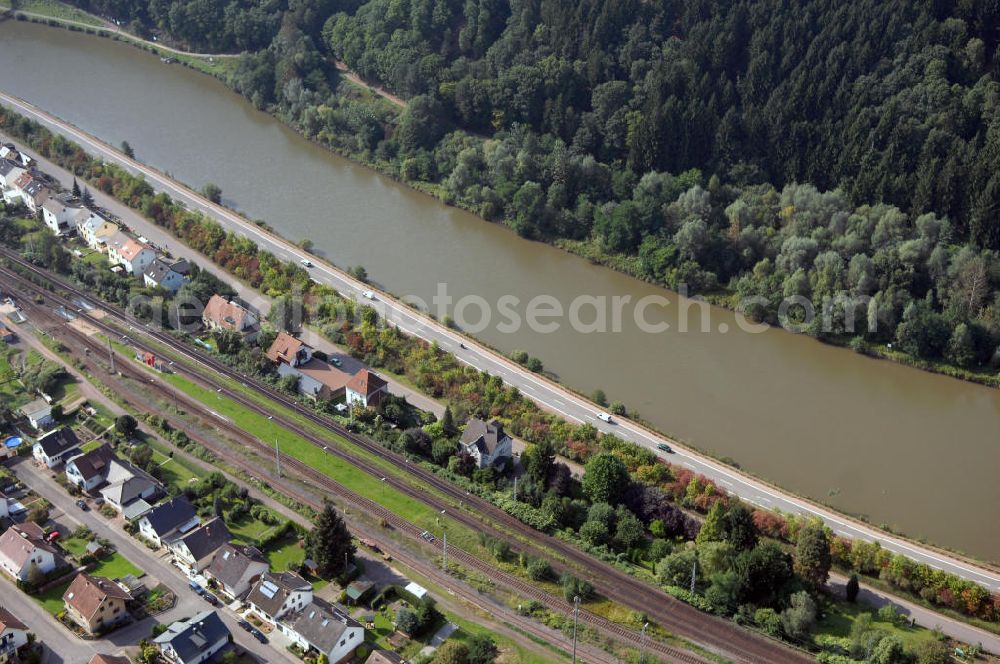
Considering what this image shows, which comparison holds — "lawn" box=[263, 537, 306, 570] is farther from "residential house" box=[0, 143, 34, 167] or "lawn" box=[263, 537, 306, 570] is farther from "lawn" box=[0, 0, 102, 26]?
"lawn" box=[0, 0, 102, 26]

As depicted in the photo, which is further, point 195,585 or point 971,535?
point 971,535

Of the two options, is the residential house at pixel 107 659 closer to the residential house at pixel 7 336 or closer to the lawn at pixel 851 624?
the residential house at pixel 7 336

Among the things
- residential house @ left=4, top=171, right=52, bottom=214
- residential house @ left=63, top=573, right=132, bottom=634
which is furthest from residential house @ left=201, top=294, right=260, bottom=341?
residential house @ left=63, top=573, right=132, bottom=634

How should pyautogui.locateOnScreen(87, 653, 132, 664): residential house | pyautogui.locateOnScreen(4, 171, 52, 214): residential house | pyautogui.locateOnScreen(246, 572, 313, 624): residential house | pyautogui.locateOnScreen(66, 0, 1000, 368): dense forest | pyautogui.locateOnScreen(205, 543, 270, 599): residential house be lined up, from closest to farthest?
pyautogui.locateOnScreen(87, 653, 132, 664): residential house
pyautogui.locateOnScreen(246, 572, 313, 624): residential house
pyautogui.locateOnScreen(205, 543, 270, 599): residential house
pyautogui.locateOnScreen(66, 0, 1000, 368): dense forest
pyautogui.locateOnScreen(4, 171, 52, 214): residential house

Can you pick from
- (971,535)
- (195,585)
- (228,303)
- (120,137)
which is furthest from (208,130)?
(971,535)

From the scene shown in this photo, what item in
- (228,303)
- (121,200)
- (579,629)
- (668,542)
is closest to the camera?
(579,629)

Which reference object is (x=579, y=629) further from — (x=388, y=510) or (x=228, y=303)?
(x=228, y=303)

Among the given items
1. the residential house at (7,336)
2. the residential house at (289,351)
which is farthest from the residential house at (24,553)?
the residential house at (7,336)
